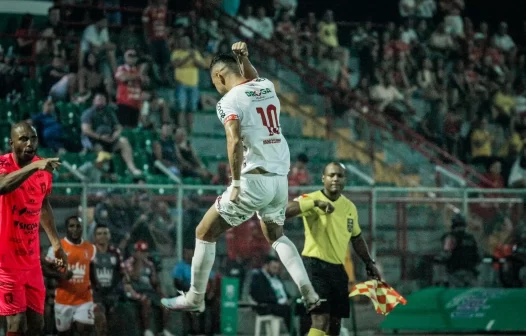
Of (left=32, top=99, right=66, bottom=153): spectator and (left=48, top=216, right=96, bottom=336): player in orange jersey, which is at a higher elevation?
(left=32, top=99, right=66, bottom=153): spectator

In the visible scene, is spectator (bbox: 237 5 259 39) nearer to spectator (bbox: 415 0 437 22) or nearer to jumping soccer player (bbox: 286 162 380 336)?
spectator (bbox: 415 0 437 22)

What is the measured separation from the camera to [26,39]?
19.2 metres

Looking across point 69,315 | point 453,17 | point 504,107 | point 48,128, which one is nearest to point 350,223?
point 69,315

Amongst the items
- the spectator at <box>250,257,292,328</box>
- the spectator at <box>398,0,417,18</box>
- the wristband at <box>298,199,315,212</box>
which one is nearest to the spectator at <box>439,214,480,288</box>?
the spectator at <box>250,257,292,328</box>

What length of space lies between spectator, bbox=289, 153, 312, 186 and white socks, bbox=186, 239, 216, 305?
26.6 feet

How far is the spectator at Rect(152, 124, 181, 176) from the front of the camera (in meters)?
17.5

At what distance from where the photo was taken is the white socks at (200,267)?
9.15m

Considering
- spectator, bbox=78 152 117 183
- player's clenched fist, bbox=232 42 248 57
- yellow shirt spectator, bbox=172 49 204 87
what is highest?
yellow shirt spectator, bbox=172 49 204 87

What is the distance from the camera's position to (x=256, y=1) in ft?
80.5

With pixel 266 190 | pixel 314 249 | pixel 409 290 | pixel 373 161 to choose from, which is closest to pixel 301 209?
pixel 314 249

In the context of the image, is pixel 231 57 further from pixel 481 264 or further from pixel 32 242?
pixel 481 264

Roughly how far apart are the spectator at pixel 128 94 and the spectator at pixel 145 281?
396cm

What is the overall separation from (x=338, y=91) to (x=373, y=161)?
3267 millimetres

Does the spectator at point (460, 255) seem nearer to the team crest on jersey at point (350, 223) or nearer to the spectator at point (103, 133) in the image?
the spectator at point (103, 133)
